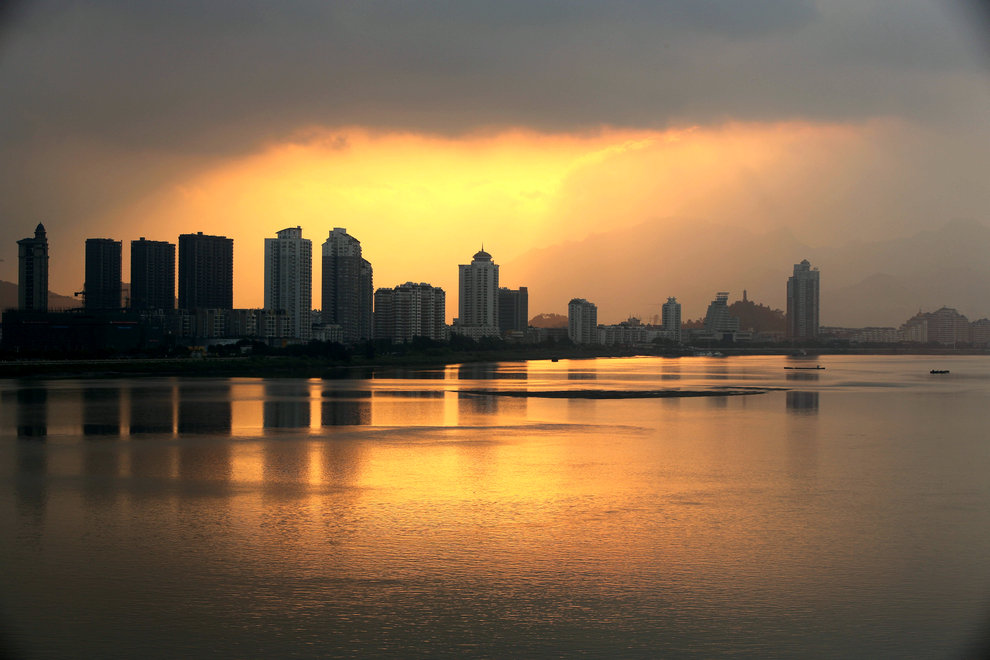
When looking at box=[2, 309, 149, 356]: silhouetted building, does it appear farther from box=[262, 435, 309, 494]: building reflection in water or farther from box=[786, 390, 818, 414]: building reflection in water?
box=[262, 435, 309, 494]: building reflection in water

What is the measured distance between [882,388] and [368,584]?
48723 millimetres

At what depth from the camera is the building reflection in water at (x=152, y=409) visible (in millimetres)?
27703

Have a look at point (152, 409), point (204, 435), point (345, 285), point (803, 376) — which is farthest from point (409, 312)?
point (204, 435)

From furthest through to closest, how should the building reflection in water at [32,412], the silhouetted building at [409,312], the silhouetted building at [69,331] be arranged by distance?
the silhouetted building at [409,312] → the silhouetted building at [69,331] → the building reflection in water at [32,412]

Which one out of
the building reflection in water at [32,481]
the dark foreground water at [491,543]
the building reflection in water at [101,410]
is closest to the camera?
the dark foreground water at [491,543]

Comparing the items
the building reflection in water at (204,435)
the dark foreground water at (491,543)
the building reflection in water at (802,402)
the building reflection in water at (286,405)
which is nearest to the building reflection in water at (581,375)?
the building reflection in water at (802,402)

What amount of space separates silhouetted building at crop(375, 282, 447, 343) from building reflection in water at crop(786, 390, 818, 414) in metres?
124

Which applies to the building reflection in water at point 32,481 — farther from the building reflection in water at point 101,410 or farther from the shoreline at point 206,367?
the shoreline at point 206,367

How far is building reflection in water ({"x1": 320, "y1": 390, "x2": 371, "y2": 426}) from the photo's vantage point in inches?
1196

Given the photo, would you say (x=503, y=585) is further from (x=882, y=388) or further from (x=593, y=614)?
(x=882, y=388)

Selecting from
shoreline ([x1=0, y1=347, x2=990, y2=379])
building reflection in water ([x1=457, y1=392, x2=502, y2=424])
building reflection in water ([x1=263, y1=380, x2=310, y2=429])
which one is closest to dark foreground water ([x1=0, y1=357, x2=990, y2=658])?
building reflection in water ([x1=263, y1=380, x2=310, y2=429])

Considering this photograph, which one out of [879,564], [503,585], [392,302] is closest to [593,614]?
[503,585]

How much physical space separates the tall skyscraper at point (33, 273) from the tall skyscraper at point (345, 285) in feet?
185

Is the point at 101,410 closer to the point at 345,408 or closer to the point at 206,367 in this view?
the point at 345,408
